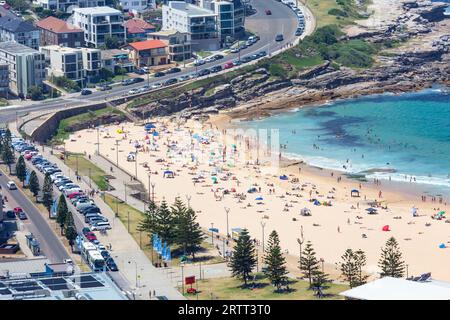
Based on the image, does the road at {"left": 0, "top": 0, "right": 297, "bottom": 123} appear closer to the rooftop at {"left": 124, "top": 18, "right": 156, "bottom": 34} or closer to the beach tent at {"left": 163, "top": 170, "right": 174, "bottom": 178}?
the rooftop at {"left": 124, "top": 18, "right": 156, "bottom": 34}

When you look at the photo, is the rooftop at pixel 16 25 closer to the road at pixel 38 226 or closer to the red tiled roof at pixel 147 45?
the red tiled roof at pixel 147 45

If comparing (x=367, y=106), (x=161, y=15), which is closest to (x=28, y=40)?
(x=161, y=15)

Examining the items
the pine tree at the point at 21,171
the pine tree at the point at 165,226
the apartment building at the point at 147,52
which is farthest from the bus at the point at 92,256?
the apartment building at the point at 147,52

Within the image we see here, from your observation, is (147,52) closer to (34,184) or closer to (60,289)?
(34,184)

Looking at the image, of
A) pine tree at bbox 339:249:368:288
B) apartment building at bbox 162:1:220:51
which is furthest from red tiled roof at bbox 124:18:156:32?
pine tree at bbox 339:249:368:288

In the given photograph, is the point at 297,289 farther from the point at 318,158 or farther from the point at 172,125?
the point at 172,125
